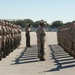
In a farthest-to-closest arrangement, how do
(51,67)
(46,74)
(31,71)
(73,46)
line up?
(73,46) < (51,67) < (31,71) < (46,74)

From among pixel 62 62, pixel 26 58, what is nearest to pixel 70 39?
pixel 26 58

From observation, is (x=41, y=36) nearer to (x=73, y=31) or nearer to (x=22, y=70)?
(x=73, y=31)

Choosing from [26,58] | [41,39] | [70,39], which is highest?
[41,39]

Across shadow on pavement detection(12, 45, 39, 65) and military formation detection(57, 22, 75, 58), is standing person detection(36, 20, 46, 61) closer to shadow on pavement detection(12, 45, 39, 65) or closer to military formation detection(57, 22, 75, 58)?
shadow on pavement detection(12, 45, 39, 65)

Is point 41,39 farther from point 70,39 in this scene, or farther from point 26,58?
point 70,39

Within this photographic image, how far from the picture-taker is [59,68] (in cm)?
1378

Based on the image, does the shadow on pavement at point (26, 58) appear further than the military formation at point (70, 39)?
No

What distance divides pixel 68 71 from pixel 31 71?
51.3 inches

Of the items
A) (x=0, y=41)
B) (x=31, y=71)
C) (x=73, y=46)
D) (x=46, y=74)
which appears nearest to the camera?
(x=46, y=74)

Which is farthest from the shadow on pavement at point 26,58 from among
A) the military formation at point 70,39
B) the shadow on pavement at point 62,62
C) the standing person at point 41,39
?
the military formation at point 70,39

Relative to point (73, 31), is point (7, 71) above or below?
below

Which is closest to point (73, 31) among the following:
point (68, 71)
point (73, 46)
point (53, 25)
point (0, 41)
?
point (73, 46)

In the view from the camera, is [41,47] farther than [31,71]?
Yes

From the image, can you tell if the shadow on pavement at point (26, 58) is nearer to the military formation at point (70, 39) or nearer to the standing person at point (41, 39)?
the standing person at point (41, 39)
